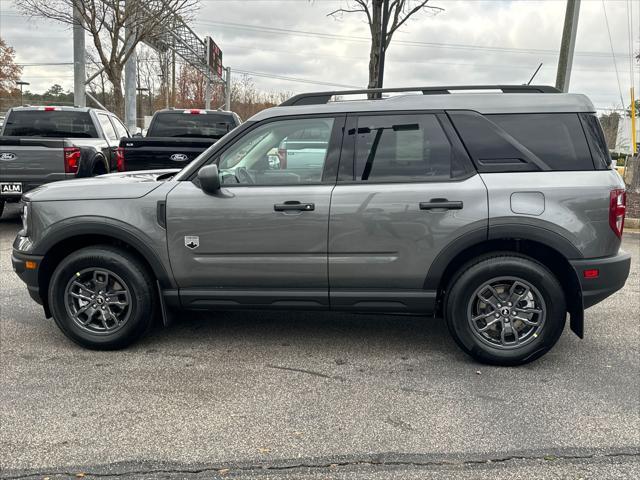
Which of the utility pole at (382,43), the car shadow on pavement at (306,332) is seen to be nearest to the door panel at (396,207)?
the car shadow on pavement at (306,332)

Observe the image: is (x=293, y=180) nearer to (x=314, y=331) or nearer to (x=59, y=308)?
(x=314, y=331)

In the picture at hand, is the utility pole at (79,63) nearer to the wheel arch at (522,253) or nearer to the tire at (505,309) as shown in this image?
the wheel arch at (522,253)

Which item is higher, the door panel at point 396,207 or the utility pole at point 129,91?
the utility pole at point 129,91

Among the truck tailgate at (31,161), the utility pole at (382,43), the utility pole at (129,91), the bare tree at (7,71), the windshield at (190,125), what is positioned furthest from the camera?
the bare tree at (7,71)

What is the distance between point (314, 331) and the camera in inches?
189

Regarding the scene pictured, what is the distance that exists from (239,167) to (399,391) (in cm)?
192

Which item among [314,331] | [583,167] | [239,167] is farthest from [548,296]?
[239,167]

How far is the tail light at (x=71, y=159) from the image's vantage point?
26.9 feet

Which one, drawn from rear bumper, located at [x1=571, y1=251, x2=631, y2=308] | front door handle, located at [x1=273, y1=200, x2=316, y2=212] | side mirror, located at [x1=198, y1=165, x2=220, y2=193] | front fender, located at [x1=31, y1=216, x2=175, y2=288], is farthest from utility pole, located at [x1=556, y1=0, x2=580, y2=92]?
front fender, located at [x1=31, y1=216, x2=175, y2=288]

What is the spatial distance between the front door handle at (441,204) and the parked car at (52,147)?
6.22m

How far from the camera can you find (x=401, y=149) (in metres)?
4.02

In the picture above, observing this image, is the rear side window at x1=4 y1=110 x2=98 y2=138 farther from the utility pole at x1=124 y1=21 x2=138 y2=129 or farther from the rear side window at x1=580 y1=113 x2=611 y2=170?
the rear side window at x1=580 y1=113 x2=611 y2=170

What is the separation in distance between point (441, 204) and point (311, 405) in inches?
62.0

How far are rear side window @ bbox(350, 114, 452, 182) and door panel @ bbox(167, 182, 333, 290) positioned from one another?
1.23 ft
